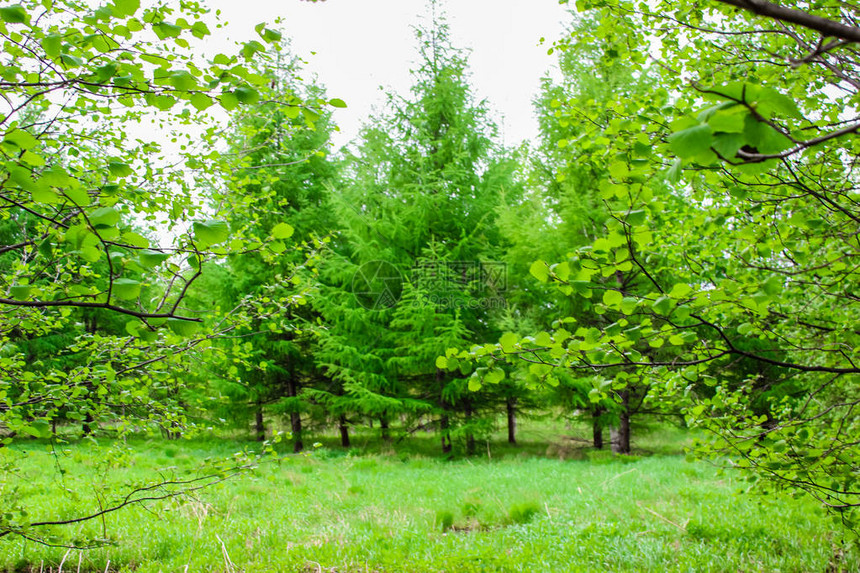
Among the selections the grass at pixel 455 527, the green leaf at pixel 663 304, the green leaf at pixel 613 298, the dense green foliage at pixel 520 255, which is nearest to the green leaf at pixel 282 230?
the dense green foliage at pixel 520 255

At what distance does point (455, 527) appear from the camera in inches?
197

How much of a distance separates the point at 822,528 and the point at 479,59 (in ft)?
39.9

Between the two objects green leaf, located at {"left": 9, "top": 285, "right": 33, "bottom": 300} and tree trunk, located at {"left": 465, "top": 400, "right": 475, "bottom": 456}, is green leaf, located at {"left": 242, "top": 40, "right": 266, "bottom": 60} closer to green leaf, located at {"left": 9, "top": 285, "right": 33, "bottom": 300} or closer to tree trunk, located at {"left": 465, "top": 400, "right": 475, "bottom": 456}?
green leaf, located at {"left": 9, "top": 285, "right": 33, "bottom": 300}

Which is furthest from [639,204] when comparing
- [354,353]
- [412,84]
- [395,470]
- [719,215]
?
[412,84]

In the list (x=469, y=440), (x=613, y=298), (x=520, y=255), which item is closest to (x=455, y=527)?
(x=613, y=298)

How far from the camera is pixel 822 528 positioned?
390cm

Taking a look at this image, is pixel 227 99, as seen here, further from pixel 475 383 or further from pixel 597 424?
pixel 597 424

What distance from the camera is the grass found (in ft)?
11.7

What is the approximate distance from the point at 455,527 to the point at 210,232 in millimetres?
4680

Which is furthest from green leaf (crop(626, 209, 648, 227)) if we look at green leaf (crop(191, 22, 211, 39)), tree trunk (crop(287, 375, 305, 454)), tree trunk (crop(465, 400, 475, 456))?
tree trunk (crop(287, 375, 305, 454))

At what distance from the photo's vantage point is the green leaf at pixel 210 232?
1.25 meters

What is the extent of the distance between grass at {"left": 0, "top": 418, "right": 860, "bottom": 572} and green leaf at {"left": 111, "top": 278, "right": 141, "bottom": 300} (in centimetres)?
201

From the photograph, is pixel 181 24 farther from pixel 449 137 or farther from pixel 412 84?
pixel 412 84

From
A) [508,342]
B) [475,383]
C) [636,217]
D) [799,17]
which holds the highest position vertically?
[799,17]
